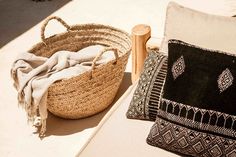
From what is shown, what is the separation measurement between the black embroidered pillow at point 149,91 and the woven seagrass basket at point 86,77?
421 millimetres

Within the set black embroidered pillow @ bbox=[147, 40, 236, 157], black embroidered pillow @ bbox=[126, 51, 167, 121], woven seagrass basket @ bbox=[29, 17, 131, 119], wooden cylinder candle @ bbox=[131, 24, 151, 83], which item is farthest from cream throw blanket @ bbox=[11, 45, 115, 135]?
black embroidered pillow @ bbox=[147, 40, 236, 157]

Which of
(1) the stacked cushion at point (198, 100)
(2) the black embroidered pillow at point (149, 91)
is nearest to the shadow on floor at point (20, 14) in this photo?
(2) the black embroidered pillow at point (149, 91)

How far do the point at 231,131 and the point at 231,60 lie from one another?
218 millimetres

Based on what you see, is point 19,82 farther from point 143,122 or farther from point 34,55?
point 143,122

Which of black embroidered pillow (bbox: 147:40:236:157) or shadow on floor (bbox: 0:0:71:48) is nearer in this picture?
black embroidered pillow (bbox: 147:40:236:157)

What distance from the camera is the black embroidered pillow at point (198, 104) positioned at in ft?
3.64

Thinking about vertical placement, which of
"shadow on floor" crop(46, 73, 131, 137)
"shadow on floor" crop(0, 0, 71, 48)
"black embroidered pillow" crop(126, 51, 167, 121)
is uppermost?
"black embroidered pillow" crop(126, 51, 167, 121)

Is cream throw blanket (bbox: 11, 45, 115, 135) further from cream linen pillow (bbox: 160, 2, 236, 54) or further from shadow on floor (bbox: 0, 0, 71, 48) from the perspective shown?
shadow on floor (bbox: 0, 0, 71, 48)

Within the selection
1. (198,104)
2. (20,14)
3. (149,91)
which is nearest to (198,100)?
(198,104)

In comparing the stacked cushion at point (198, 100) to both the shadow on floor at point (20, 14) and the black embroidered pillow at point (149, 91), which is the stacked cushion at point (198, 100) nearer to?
the black embroidered pillow at point (149, 91)

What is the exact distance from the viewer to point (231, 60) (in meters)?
1.12

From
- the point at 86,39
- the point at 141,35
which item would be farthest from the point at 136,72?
the point at 86,39

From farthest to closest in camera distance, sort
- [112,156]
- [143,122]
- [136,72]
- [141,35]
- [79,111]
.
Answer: [79,111]
[136,72]
[141,35]
[143,122]
[112,156]

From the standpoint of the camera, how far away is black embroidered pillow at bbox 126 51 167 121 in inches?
52.2
